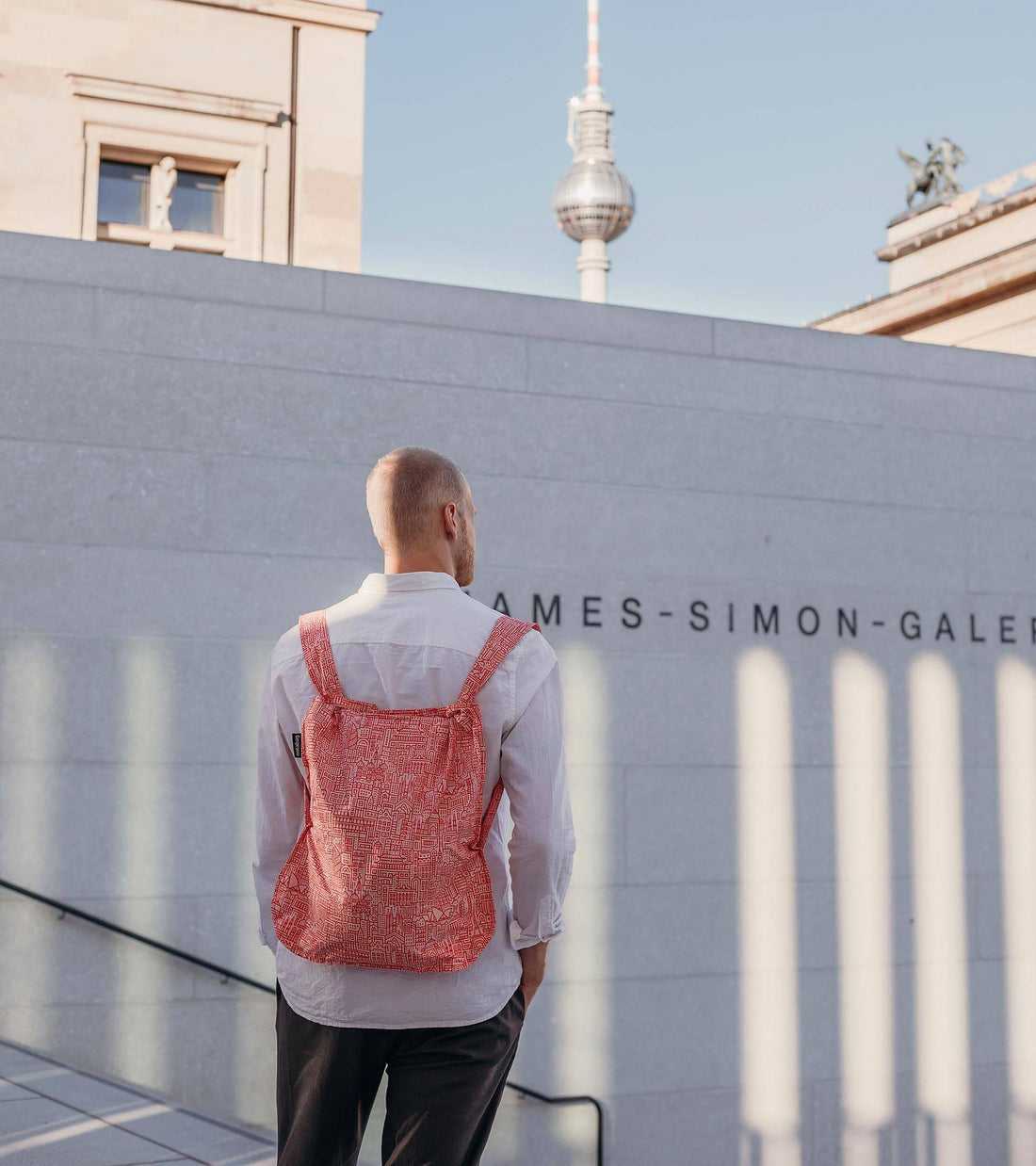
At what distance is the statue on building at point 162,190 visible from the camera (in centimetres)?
1536

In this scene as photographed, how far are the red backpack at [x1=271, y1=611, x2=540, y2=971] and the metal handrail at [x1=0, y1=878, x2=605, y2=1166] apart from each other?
3201mm

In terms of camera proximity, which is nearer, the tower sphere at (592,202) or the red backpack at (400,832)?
the red backpack at (400,832)

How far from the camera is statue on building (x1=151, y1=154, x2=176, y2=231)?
605 inches

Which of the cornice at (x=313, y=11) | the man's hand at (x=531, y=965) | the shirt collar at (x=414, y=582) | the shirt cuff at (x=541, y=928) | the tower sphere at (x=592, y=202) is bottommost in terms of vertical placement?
the man's hand at (x=531, y=965)

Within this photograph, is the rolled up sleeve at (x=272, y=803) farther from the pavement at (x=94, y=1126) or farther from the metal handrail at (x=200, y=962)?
the metal handrail at (x=200, y=962)

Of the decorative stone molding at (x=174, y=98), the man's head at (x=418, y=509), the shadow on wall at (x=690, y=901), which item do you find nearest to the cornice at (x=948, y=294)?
the decorative stone molding at (x=174, y=98)

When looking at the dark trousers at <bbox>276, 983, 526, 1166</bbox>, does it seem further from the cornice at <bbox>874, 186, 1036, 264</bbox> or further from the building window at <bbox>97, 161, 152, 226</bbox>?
the cornice at <bbox>874, 186, 1036, 264</bbox>

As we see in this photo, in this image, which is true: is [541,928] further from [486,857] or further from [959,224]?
[959,224]

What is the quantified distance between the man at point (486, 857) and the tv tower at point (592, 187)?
38.0 meters

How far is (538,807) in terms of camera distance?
88.7 inches

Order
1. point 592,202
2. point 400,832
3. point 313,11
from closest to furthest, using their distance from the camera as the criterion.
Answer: point 400,832, point 313,11, point 592,202

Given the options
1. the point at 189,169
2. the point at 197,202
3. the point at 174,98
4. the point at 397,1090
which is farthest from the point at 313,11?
→ the point at 397,1090

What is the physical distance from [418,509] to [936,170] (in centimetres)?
1996

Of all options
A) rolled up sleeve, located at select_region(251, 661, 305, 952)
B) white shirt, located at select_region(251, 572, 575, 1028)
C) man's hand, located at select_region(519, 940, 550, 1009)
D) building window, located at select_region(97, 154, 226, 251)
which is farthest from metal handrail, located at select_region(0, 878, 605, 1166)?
building window, located at select_region(97, 154, 226, 251)
